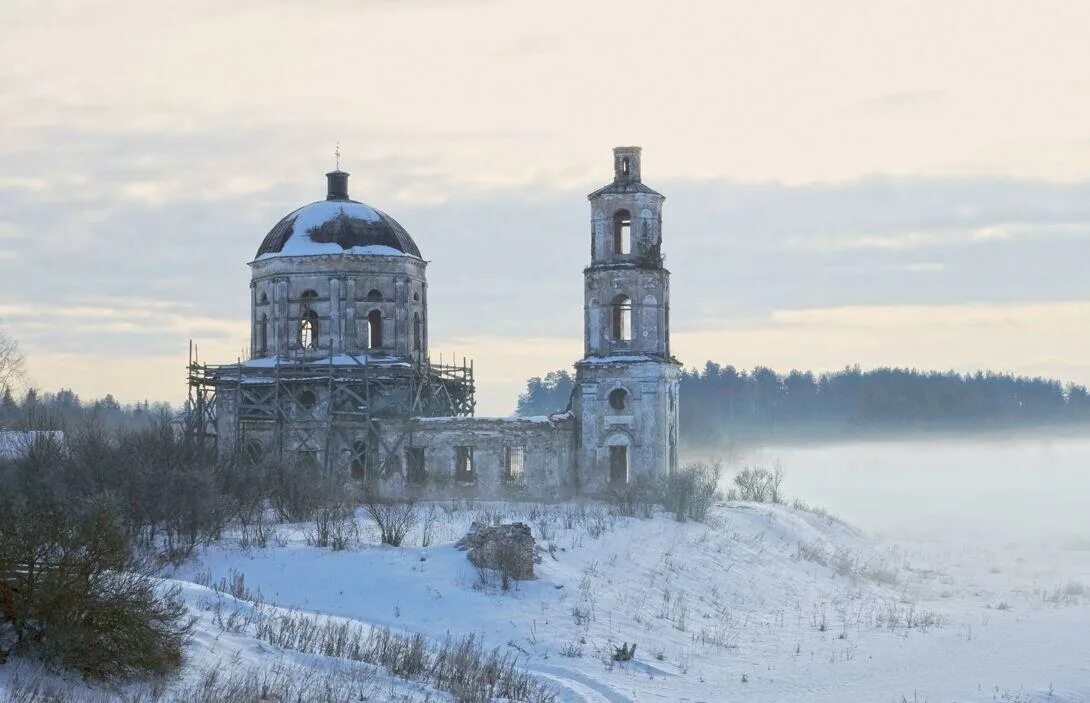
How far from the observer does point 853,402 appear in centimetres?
11112

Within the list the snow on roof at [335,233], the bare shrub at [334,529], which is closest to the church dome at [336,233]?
the snow on roof at [335,233]

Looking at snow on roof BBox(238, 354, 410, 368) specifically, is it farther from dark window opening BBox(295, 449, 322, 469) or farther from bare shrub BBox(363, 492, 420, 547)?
bare shrub BBox(363, 492, 420, 547)

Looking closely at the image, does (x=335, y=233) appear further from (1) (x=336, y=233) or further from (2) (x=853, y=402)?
(2) (x=853, y=402)

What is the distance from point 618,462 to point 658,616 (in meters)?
16.0

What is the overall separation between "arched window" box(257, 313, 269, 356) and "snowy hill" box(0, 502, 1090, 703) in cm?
1285

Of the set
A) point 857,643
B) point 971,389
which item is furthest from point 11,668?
point 971,389

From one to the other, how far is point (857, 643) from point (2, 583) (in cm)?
1241

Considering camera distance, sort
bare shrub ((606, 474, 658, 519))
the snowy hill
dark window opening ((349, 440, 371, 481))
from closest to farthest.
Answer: the snowy hill < bare shrub ((606, 474, 658, 519)) < dark window opening ((349, 440, 371, 481))

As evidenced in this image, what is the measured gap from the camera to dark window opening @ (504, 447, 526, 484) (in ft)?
119

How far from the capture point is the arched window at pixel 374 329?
132 feet

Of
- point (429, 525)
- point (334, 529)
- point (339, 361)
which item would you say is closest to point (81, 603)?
point (334, 529)

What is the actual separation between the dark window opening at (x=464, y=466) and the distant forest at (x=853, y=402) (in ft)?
190

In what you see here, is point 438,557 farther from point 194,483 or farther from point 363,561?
point 194,483

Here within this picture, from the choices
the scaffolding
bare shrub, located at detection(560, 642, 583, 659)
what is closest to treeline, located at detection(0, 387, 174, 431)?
the scaffolding
